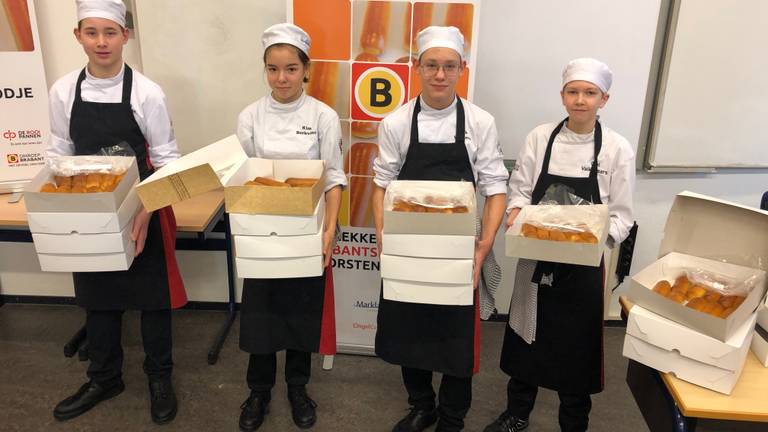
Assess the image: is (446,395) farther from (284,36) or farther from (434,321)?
(284,36)

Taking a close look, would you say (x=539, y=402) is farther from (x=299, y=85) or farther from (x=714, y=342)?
(x=299, y=85)

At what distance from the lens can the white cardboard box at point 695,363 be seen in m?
1.33

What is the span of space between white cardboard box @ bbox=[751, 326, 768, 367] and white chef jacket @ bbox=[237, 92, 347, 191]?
140 centimetres

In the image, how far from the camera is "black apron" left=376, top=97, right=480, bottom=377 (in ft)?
6.39

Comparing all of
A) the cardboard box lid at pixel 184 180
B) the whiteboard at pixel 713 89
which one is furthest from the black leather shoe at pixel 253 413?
the whiteboard at pixel 713 89

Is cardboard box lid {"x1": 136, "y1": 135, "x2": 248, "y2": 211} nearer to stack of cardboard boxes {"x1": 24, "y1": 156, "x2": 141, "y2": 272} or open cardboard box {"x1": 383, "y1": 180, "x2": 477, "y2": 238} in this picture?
stack of cardboard boxes {"x1": 24, "y1": 156, "x2": 141, "y2": 272}

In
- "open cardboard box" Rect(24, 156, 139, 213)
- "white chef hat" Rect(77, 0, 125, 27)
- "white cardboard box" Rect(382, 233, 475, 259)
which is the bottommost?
"white cardboard box" Rect(382, 233, 475, 259)

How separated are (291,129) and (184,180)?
449 mm

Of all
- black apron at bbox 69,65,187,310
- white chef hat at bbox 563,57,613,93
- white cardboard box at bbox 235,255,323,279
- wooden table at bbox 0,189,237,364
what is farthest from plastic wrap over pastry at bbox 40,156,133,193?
white chef hat at bbox 563,57,613,93

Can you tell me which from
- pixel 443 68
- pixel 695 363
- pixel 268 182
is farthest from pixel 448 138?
pixel 695 363

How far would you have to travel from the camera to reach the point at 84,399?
240cm

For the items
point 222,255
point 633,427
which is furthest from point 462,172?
point 222,255

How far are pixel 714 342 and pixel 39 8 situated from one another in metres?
3.16

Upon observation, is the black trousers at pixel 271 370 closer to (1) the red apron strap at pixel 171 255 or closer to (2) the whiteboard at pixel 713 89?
(1) the red apron strap at pixel 171 255
